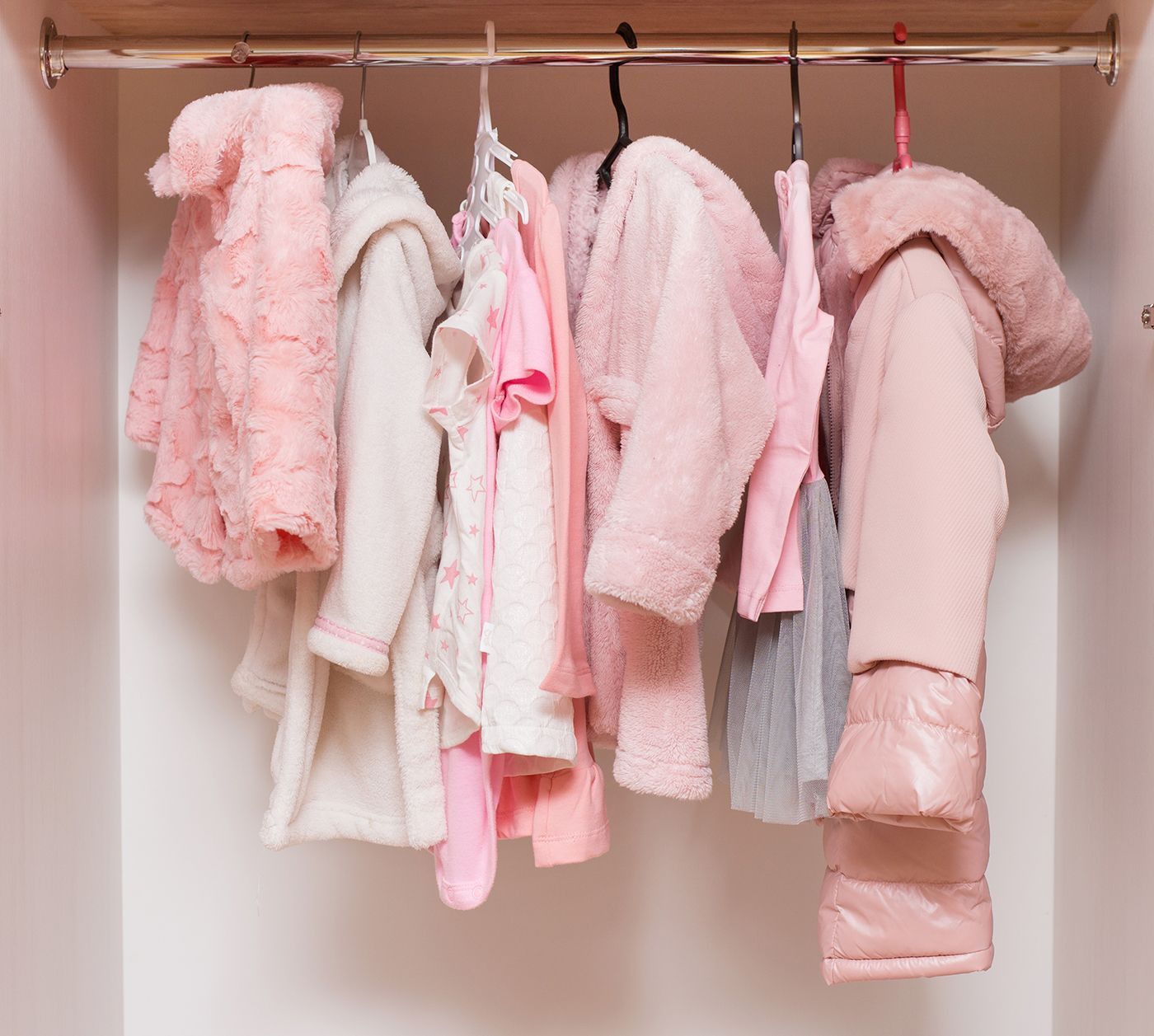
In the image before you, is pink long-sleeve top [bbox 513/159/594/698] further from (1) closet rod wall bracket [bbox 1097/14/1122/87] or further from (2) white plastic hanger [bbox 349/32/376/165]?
(1) closet rod wall bracket [bbox 1097/14/1122/87]

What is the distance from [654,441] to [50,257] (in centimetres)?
75

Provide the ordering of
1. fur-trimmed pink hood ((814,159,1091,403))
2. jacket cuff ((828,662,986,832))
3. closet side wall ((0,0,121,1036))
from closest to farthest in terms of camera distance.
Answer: jacket cuff ((828,662,986,832)) → fur-trimmed pink hood ((814,159,1091,403)) → closet side wall ((0,0,121,1036))

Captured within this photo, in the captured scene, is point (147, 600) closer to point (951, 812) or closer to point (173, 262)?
point (173, 262)

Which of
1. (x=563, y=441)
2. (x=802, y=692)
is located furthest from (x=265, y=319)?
(x=802, y=692)

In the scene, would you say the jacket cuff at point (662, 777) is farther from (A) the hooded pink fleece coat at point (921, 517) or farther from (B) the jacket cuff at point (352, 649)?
(B) the jacket cuff at point (352, 649)

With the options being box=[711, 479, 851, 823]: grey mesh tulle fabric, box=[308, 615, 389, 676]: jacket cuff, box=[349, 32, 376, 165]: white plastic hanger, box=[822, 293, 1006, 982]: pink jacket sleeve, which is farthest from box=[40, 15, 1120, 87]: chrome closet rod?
box=[308, 615, 389, 676]: jacket cuff

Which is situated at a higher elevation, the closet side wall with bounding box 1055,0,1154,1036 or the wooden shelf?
the wooden shelf

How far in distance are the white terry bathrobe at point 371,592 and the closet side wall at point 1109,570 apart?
2.45 ft

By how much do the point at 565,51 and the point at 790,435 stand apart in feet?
1.49

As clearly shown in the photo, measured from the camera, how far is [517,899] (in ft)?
5.01

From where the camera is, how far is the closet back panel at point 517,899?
1.50m

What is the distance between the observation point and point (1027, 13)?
1268 mm

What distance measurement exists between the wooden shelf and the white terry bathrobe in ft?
→ 0.77

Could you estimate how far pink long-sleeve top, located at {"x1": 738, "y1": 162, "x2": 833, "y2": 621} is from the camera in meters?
1.04
